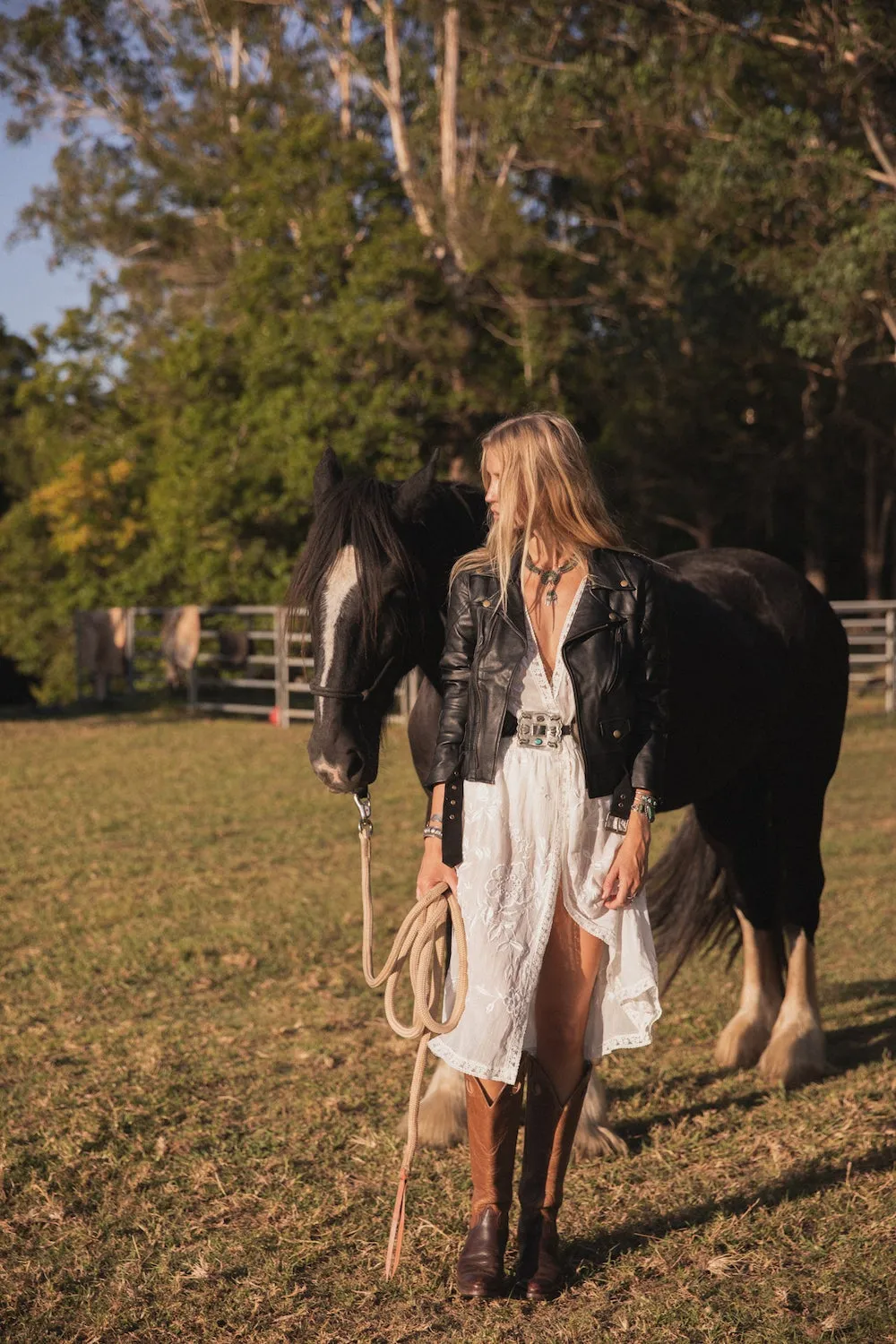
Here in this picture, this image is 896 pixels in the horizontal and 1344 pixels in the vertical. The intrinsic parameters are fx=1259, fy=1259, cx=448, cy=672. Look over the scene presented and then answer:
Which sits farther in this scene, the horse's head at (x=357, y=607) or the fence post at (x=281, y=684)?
the fence post at (x=281, y=684)

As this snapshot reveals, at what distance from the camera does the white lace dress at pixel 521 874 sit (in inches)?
105

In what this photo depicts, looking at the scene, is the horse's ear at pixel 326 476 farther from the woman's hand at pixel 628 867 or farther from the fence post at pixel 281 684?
the fence post at pixel 281 684

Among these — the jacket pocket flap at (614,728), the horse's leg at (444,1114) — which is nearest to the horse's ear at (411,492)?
the jacket pocket flap at (614,728)

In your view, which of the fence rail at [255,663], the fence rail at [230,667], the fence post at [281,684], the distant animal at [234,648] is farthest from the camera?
the distant animal at [234,648]

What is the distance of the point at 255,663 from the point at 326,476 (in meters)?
16.8

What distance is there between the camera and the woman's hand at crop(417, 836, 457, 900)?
275cm

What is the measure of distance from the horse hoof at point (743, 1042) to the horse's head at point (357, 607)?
2051 mm

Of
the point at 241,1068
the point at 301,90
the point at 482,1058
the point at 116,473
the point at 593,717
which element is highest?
the point at 301,90

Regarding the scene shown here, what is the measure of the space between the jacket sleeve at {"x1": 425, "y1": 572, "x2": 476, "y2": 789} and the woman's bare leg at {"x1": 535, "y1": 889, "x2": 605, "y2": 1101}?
0.39 metres

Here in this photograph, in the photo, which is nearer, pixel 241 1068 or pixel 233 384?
pixel 241 1068

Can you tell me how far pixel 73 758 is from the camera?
1344cm

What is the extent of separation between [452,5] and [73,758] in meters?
11.6

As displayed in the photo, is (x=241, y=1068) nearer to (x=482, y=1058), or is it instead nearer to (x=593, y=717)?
(x=482, y=1058)

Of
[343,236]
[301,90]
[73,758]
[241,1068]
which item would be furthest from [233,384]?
[241,1068]
